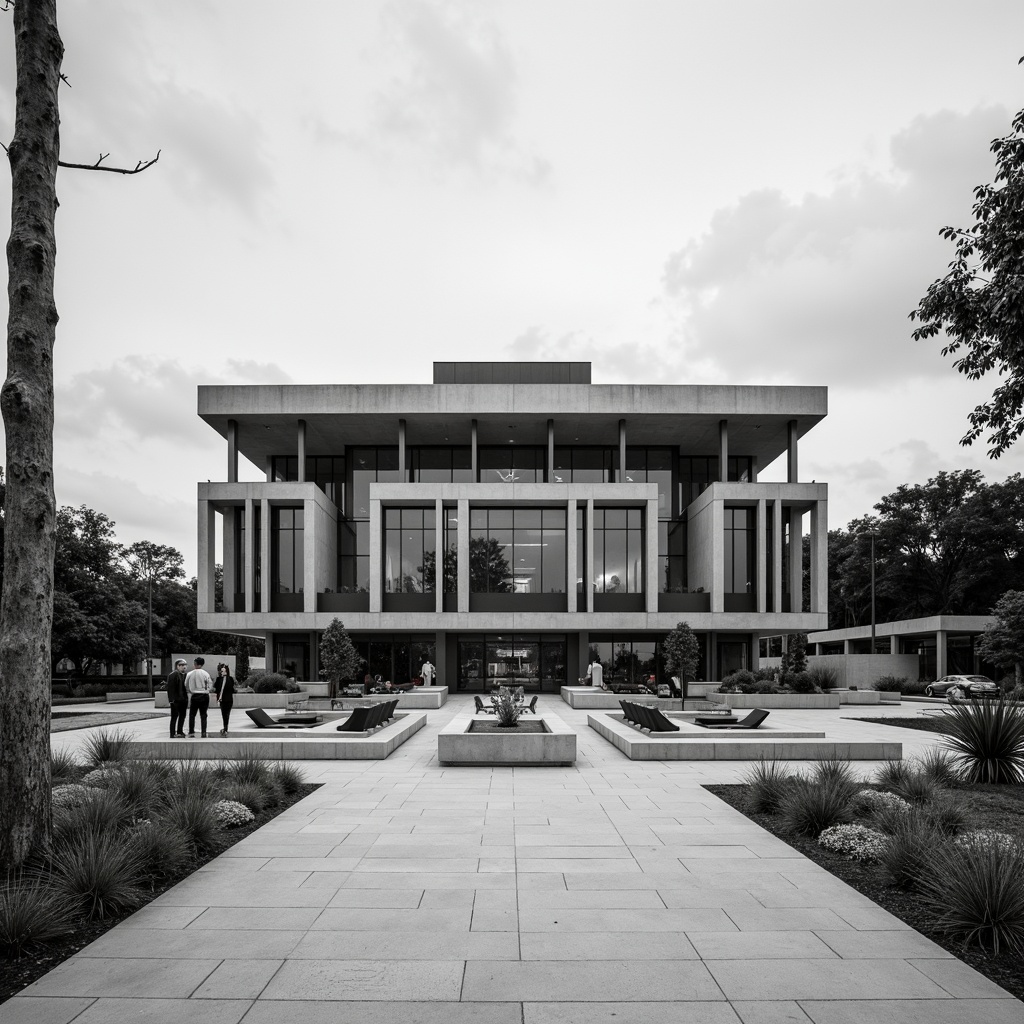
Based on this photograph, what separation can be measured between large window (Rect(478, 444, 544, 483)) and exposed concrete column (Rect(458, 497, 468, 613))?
18.2ft

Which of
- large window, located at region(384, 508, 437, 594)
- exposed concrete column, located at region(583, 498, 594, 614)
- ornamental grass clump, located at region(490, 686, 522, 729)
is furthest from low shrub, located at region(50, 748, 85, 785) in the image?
large window, located at region(384, 508, 437, 594)

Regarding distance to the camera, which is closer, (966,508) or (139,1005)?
(139,1005)

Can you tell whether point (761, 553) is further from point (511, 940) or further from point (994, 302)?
point (511, 940)

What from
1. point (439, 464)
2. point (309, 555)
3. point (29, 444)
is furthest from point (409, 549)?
point (29, 444)

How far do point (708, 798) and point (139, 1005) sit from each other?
340 inches

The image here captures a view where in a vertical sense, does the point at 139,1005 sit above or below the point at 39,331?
below

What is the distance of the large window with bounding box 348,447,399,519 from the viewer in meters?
42.9

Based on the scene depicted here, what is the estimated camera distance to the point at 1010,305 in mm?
9328

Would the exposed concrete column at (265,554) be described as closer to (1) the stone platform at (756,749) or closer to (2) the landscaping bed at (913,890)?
(1) the stone platform at (756,749)

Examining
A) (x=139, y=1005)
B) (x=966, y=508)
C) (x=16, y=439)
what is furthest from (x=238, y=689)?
(x=966, y=508)

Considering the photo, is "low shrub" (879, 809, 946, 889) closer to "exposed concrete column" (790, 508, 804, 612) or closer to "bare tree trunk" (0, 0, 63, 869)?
"bare tree trunk" (0, 0, 63, 869)

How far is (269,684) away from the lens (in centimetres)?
2972

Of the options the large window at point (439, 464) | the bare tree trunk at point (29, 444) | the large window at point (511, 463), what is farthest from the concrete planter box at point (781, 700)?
the bare tree trunk at point (29, 444)

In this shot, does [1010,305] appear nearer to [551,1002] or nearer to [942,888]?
[942,888]
